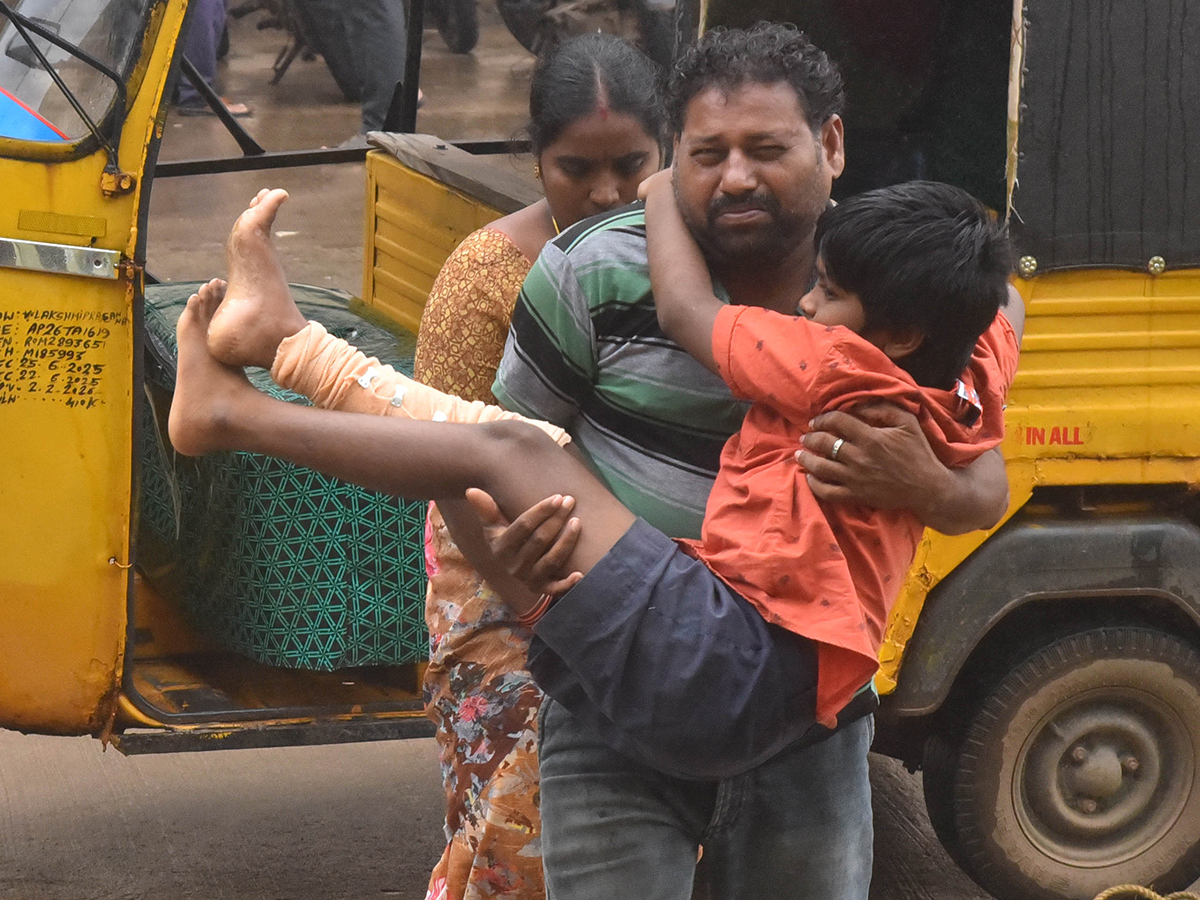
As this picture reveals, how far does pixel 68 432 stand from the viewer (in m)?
2.98

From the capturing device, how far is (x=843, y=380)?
183cm

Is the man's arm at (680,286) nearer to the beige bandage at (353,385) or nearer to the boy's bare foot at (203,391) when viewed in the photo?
the beige bandage at (353,385)

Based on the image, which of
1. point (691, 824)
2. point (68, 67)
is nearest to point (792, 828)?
point (691, 824)

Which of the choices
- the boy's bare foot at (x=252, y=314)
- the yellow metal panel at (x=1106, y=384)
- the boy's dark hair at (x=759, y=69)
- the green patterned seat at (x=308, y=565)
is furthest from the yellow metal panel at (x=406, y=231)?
the boy's bare foot at (x=252, y=314)

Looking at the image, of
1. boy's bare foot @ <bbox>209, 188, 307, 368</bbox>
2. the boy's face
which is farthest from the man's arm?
boy's bare foot @ <bbox>209, 188, 307, 368</bbox>

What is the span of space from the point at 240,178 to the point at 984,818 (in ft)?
27.3

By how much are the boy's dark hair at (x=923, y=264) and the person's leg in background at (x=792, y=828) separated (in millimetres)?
531

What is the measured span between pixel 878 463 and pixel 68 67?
205 centimetres

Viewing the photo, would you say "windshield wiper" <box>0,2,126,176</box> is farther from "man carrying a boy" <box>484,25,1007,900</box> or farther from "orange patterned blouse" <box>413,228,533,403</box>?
"man carrying a boy" <box>484,25,1007,900</box>

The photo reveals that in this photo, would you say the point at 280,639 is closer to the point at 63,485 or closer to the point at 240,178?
the point at 63,485

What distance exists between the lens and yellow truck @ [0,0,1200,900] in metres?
2.91

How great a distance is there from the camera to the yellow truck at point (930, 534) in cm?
291

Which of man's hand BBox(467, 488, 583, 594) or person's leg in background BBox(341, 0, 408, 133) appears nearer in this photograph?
man's hand BBox(467, 488, 583, 594)

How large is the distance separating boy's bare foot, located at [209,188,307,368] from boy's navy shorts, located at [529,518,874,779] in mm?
497
